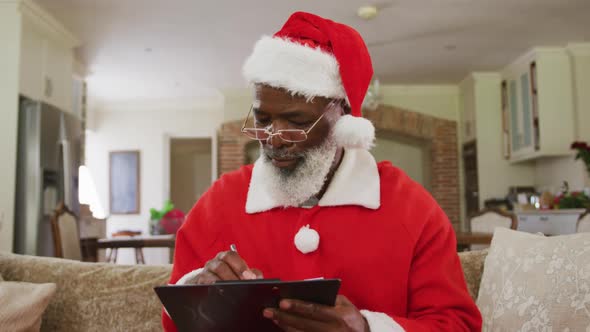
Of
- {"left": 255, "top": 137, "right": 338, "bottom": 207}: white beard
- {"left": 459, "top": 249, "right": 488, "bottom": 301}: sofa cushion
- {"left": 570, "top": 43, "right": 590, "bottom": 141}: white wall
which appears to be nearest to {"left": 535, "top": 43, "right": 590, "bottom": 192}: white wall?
{"left": 570, "top": 43, "right": 590, "bottom": 141}: white wall

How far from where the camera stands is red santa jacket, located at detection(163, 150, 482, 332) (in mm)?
1203

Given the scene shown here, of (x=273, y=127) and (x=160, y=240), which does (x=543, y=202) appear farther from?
(x=273, y=127)

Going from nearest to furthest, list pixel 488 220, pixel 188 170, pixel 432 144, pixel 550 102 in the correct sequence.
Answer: pixel 488 220 < pixel 550 102 < pixel 432 144 < pixel 188 170

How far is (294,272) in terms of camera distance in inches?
48.8

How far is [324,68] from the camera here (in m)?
1.32

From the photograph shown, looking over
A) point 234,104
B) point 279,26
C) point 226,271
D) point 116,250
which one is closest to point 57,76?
point 116,250

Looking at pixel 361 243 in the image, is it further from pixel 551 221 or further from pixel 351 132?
pixel 551 221

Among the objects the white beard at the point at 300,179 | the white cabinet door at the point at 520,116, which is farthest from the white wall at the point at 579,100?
the white beard at the point at 300,179

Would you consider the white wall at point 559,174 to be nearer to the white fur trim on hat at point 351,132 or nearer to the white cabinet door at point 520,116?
the white cabinet door at point 520,116

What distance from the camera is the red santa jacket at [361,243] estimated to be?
120cm

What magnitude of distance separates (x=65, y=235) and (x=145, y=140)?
570cm

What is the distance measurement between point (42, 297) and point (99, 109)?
8217mm

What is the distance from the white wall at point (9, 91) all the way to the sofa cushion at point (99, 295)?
120 inches

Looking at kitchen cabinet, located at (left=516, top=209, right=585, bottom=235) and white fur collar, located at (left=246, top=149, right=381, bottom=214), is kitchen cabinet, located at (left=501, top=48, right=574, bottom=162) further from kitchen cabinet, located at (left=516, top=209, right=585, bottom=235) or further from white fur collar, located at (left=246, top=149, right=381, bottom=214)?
white fur collar, located at (left=246, top=149, right=381, bottom=214)
